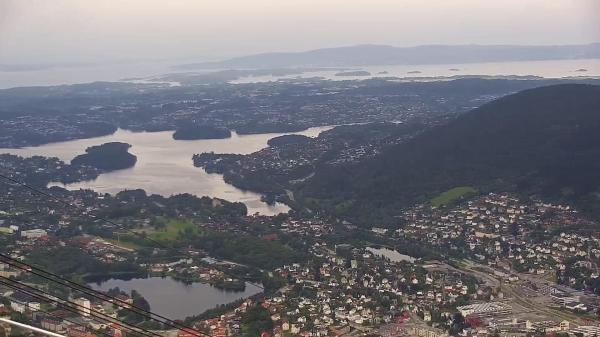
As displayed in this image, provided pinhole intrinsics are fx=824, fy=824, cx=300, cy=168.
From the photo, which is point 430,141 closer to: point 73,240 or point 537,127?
point 537,127

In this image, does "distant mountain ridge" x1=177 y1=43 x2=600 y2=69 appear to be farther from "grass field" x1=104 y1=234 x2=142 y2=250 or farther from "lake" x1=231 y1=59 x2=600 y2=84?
"grass field" x1=104 y1=234 x2=142 y2=250

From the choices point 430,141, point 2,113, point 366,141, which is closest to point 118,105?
point 2,113

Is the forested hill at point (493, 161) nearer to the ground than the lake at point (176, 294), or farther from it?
farther from it

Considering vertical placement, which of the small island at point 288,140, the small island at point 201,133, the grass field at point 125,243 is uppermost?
the small island at point 288,140

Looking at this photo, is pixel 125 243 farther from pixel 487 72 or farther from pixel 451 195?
pixel 487 72

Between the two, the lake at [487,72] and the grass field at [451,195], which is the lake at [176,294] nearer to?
the grass field at [451,195]

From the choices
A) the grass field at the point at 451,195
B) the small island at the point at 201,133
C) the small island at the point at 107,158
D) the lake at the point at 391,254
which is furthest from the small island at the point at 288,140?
the lake at the point at 391,254

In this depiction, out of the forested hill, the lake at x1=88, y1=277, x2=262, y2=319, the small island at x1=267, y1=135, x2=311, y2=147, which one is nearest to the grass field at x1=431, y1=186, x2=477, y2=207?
the forested hill

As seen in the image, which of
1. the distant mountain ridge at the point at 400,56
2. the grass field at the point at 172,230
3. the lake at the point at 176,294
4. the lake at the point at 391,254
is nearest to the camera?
the lake at the point at 176,294
